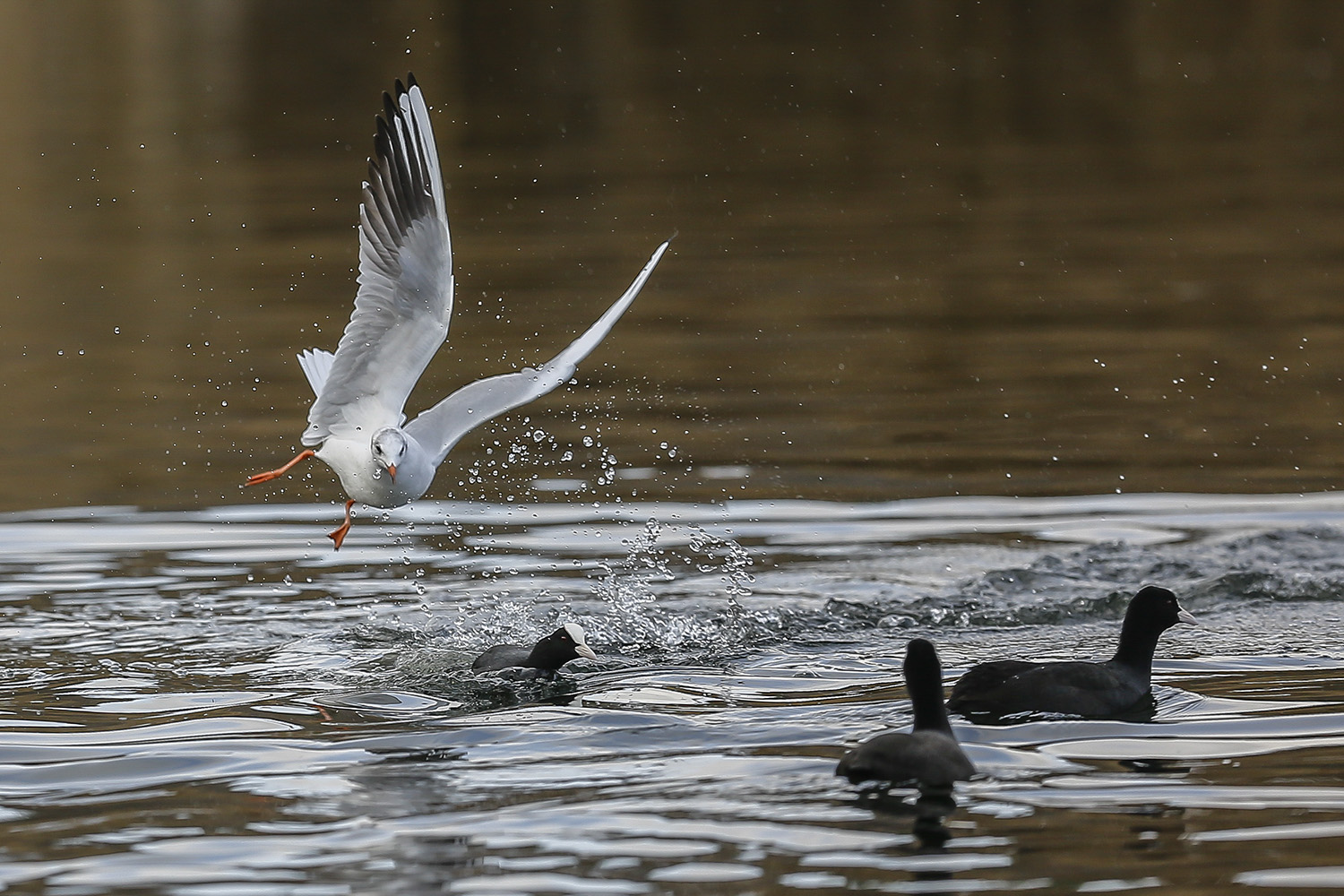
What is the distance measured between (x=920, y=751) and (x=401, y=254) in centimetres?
346

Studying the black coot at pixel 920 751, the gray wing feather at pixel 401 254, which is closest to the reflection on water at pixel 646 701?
the black coot at pixel 920 751

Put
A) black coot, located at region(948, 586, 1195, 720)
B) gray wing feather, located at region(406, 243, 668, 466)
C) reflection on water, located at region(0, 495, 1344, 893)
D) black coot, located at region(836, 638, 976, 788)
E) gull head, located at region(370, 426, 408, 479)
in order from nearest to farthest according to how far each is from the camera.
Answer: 1. reflection on water, located at region(0, 495, 1344, 893)
2. black coot, located at region(836, 638, 976, 788)
3. black coot, located at region(948, 586, 1195, 720)
4. gull head, located at region(370, 426, 408, 479)
5. gray wing feather, located at region(406, 243, 668, 466)

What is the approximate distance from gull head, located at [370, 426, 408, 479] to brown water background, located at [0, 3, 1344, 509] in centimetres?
363

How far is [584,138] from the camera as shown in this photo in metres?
33.3

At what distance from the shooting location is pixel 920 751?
7336 millimetres

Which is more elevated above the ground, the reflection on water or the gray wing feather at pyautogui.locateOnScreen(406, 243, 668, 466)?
the gray wing feather at pyautogui.locateOnScreen(406, 243, 668, 466)

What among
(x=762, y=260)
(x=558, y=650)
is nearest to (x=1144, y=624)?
(x=558, y=650)

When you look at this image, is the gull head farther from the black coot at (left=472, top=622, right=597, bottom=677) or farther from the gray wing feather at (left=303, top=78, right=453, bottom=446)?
the black coot at (left=472, top=622, right=597, bottom=677)

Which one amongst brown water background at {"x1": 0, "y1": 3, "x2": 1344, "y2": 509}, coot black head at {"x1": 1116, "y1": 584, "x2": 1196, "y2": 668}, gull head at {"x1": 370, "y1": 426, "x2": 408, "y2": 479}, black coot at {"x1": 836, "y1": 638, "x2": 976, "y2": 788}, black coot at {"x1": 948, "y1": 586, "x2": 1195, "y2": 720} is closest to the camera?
black coot at {"x1": 836, "y1": 638, "x2": 976, "y2": 788}

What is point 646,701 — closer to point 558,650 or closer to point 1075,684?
point 558,650

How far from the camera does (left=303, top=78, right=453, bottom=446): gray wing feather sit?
30.6 ft

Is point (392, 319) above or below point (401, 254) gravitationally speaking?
below

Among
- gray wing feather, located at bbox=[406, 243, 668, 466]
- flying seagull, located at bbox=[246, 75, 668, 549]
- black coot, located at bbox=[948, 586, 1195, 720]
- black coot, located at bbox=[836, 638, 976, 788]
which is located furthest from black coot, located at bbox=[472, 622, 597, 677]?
black coot, located at bbox=[836, 638, 976, 788]

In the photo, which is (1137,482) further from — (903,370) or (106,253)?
(106,253)
